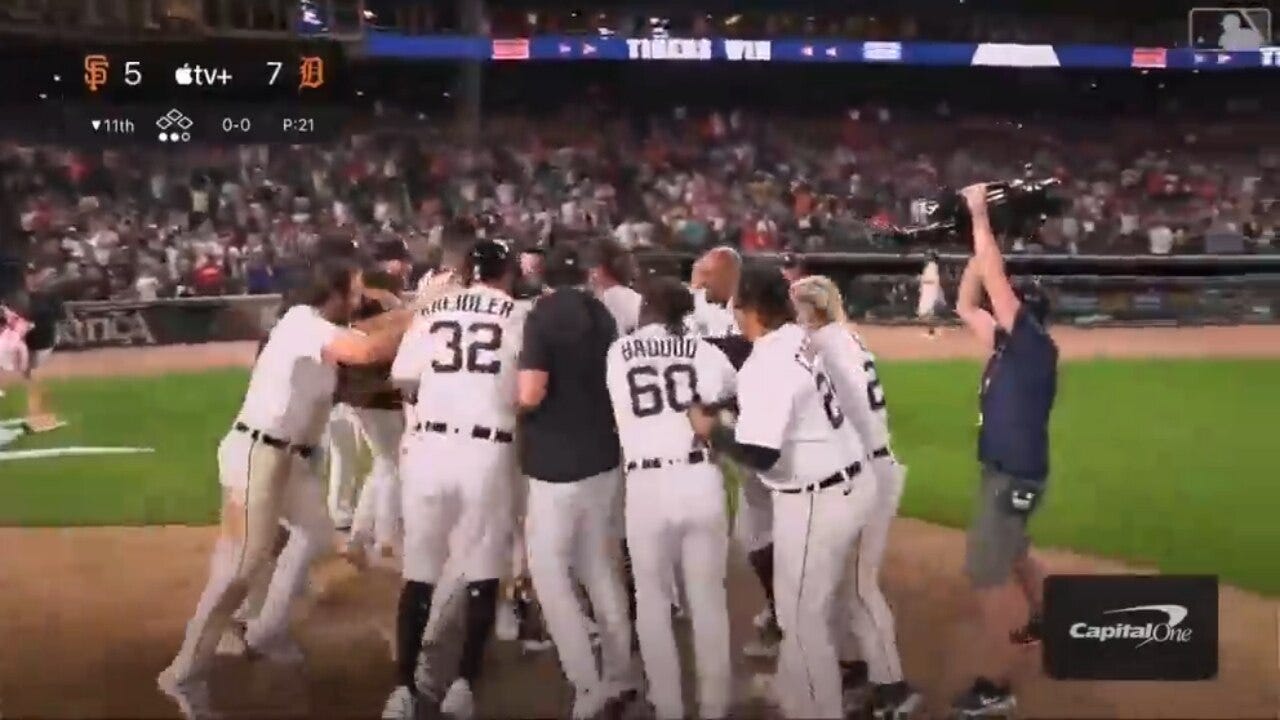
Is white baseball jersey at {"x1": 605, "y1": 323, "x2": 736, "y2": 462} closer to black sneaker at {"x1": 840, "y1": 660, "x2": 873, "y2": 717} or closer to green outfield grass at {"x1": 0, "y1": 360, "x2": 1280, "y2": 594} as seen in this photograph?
black sneaker at {"x1": 840, "y1": 660, "x2": 873, "y2": 717}

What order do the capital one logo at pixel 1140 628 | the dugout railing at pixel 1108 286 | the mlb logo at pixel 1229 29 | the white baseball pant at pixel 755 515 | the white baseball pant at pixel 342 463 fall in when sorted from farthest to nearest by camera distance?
the mlb logo at pixel 1229 29
the dugout railing at pixel 1108 286
the white baseball pant at pixel 342 463
the white baseball pant at pixel 755 515
the capital one logo at pixel 1140 628

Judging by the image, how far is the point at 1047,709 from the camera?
15.4ft

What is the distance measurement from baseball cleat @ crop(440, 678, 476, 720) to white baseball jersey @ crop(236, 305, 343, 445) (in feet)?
3.20

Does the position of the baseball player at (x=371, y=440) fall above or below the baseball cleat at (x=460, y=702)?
above

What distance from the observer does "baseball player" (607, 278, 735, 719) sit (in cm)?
420

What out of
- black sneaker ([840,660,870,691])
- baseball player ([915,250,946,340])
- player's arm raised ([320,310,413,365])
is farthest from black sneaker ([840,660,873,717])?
baseball player ([915,250,946,340])

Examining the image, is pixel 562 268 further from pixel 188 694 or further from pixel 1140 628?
pixel 1140 628

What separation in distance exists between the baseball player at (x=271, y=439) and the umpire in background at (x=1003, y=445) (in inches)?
77.7

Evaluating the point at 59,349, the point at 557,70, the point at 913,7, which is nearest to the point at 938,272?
the point at 913,7

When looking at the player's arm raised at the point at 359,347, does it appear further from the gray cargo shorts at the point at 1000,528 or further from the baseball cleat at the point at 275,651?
the gray cargo shorts at the point at 1000,528

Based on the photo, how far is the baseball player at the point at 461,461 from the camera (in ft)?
14.5

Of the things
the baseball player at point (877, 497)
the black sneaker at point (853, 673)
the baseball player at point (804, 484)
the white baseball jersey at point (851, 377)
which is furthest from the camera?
the black sneaker at point (853, 673)

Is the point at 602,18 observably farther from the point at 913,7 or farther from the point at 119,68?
the point at 119,68

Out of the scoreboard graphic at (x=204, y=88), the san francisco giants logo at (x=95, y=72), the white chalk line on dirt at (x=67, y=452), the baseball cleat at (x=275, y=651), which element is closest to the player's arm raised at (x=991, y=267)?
the baseball cleat at (x=275, y=651)
